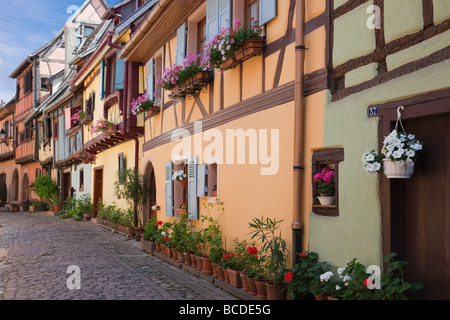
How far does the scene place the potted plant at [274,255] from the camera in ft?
17.2

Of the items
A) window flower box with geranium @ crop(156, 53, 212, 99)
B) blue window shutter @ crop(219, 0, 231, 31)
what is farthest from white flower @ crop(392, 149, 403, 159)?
window flower box with geranium @ crop(156, 53, 212, 99)

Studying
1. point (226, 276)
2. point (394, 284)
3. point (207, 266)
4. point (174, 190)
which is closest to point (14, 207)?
point (174, 190)

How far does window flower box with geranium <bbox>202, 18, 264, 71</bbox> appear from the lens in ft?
20.5

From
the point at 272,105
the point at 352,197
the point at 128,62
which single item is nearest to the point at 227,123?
the point at 272,105

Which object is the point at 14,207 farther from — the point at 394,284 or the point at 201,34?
the point at 394,284

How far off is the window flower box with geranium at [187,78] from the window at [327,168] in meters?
3.29

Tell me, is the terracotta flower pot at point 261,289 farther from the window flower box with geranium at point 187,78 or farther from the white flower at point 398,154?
the window flower box with geranium at point 187,78

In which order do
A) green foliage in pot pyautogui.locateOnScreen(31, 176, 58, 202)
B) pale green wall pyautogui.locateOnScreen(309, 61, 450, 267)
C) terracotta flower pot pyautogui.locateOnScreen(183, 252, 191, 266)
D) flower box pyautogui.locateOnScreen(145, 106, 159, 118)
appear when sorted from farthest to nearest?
green foliage in pot pyautogui.locateOnScreen(31, 176, 58, 202), flower box pyautogui.locateOnScreen(145, 106, 159, 118), terracotta flower pot pyautogui.locateOnScreen(183, 252, 191, 266), pale green wall pyautogui.locateOnScreen(309, 61, 450, 267)

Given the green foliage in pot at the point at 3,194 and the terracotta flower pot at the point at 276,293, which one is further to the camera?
the green foliage in pot at the point at 3,194

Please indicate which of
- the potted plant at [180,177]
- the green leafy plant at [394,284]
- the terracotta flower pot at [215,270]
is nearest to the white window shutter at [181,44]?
the potted plant at [180,177]

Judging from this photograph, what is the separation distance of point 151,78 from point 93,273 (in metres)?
5.27

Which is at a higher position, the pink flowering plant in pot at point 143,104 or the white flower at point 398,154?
the pink flowering plant in pot at point 143,104

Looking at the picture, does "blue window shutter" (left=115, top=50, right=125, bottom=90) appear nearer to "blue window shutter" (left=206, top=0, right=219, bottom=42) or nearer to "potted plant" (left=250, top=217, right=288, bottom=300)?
"blue window shutter" (left=206, top=0, right=219, bottom=42)

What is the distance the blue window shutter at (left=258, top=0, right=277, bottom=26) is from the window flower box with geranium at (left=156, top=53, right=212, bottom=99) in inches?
70.6
